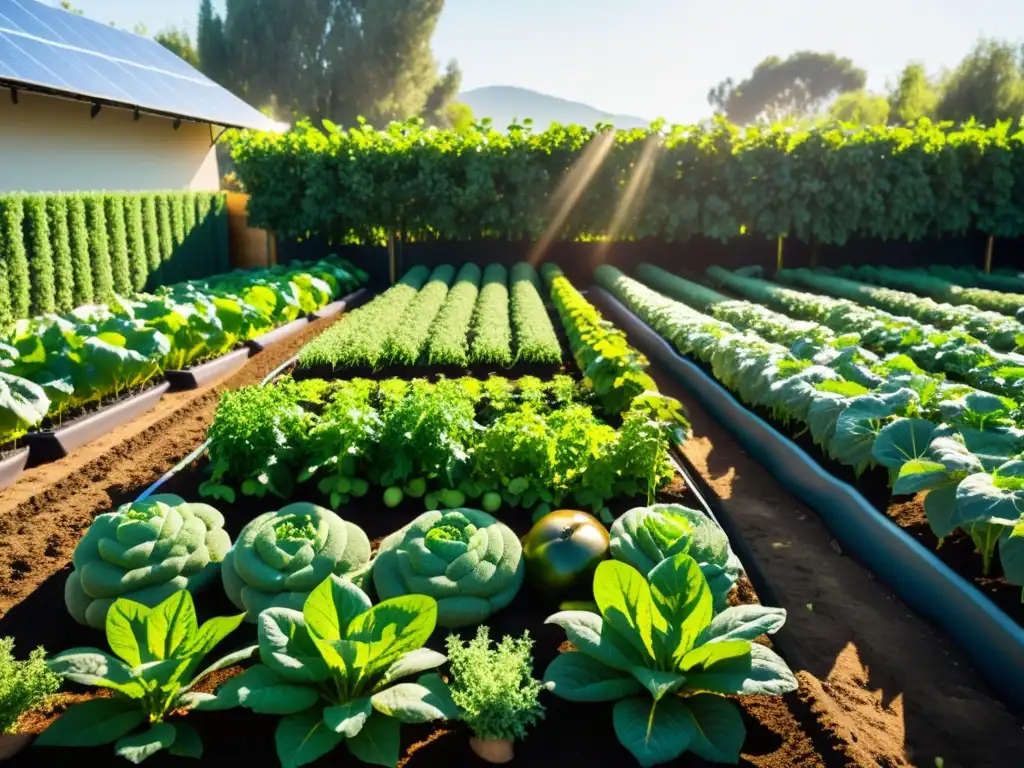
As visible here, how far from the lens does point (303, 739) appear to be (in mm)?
2217

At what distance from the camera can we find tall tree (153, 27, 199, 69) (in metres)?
45.2

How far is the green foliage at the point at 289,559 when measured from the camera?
2967mm

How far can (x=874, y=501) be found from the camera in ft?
14.3

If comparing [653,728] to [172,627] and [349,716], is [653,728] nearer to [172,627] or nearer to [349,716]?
[349,716]

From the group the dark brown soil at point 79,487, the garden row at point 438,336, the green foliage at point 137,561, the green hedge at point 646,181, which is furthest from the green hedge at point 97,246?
the green foliage at point 137,561

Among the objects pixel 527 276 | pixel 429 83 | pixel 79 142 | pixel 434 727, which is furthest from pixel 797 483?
pixel 429 83

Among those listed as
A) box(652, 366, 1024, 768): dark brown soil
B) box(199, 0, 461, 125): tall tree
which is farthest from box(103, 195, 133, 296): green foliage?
box(199, 0, 461, 125): tall tree

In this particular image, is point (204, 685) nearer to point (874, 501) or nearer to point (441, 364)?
point (874, 501)

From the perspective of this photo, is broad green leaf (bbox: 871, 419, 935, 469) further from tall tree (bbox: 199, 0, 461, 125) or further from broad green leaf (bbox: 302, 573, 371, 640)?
tall tree (bbox: 199, 0, 461, 125)

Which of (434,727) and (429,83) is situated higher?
(429,83)

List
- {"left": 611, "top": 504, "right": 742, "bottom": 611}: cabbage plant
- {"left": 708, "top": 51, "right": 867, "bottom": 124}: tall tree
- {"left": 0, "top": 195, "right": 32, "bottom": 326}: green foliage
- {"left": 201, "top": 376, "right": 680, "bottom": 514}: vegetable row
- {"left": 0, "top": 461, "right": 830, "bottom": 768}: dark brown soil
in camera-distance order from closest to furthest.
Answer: {"left": 0, "top": 461, "right": 830, "bottom": 768}: dark brown soil < {"left": 611, "top": 504, "right": 742, "bottom": 611}: cabbage plant < {"left": 201, "top": 376, "right": 680, "bottom": 514}: vegetable row < {"left": 0, "top": 195, "right": 32, "bottom": 326}: green foliage < {"left": 708, "top": 51, "right": 867, "bottom": 124}: tall tree

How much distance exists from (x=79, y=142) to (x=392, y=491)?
1393 cm

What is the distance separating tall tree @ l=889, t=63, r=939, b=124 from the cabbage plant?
4320cm

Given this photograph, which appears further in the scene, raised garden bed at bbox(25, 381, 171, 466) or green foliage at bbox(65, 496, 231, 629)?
raised garden bed at bbox(25, 381, 171, 466)
